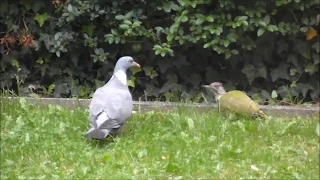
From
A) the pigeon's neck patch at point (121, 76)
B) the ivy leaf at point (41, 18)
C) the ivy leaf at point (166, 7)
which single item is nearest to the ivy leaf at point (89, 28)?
the ivy leaf at point (41, 18)

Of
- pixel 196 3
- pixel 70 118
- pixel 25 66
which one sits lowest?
pixel 70 118

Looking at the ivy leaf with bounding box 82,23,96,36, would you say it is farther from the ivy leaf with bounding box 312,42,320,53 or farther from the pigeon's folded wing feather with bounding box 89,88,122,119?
the ivy leaf with bounding box 312,42,320,53

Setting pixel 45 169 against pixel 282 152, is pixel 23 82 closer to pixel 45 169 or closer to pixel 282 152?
pixel 45 169

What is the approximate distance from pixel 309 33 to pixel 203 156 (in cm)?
248

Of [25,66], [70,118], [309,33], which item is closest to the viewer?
[70,118]

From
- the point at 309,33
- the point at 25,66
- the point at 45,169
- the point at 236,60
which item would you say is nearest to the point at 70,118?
the point at 45,169

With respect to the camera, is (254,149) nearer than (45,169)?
No

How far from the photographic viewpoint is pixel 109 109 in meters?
5.31

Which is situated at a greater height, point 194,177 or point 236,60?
point 236,60

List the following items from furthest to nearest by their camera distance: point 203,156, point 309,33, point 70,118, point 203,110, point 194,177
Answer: point 309,33 < point 203,110 < point 70,118 < point 203,156 < point 194,177

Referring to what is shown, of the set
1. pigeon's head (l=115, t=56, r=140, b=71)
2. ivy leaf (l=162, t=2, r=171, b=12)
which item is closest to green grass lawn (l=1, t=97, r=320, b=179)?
pigeon's head (l=115, t=56, r=140, b=71)

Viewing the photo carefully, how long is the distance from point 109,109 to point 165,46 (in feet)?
5.36

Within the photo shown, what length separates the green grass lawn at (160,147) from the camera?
477cm

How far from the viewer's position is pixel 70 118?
5.96 m
